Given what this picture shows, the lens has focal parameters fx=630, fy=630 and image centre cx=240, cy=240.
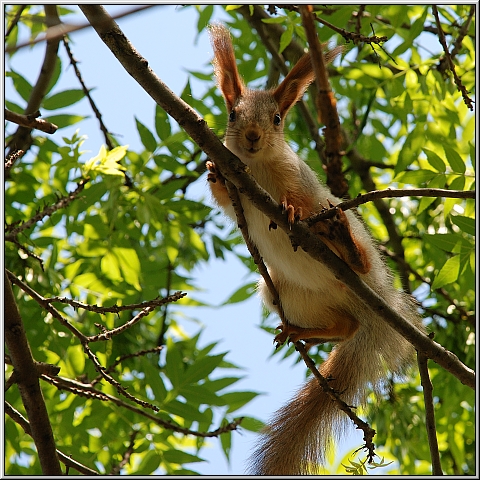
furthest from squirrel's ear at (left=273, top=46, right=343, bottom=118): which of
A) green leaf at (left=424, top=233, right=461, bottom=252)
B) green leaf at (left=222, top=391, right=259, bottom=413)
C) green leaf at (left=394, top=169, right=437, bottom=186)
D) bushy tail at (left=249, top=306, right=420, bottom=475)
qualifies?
green leaf at (left=222, top=391, right=259, bottom=413)

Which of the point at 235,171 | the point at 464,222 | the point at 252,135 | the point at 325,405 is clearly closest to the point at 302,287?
the point at 325,405

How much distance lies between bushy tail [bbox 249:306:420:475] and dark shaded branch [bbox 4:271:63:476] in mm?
1205

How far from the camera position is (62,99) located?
3641mm

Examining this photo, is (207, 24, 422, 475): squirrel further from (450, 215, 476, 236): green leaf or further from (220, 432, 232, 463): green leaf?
(450, 215, 476, 236): green leaf

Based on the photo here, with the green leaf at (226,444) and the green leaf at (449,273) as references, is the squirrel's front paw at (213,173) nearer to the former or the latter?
the green leaf at (449,273)

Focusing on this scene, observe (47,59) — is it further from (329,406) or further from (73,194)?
(329,406)

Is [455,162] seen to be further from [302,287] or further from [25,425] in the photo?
[25,425]

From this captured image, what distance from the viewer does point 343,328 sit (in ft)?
11.4

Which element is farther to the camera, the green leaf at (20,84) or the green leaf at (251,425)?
the green leaf at (20,84)

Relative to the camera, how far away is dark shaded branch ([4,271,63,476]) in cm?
244

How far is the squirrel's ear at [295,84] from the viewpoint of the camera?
10.6 ft

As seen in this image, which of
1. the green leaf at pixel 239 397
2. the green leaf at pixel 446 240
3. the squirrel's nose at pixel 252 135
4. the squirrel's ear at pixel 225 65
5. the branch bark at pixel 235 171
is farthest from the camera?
the green leaf at pixel 239 397

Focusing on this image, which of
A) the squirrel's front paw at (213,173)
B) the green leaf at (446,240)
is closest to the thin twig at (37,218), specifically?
the squirrel's front paw at (213,173)

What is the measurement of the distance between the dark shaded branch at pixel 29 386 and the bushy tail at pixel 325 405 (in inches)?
47.5
